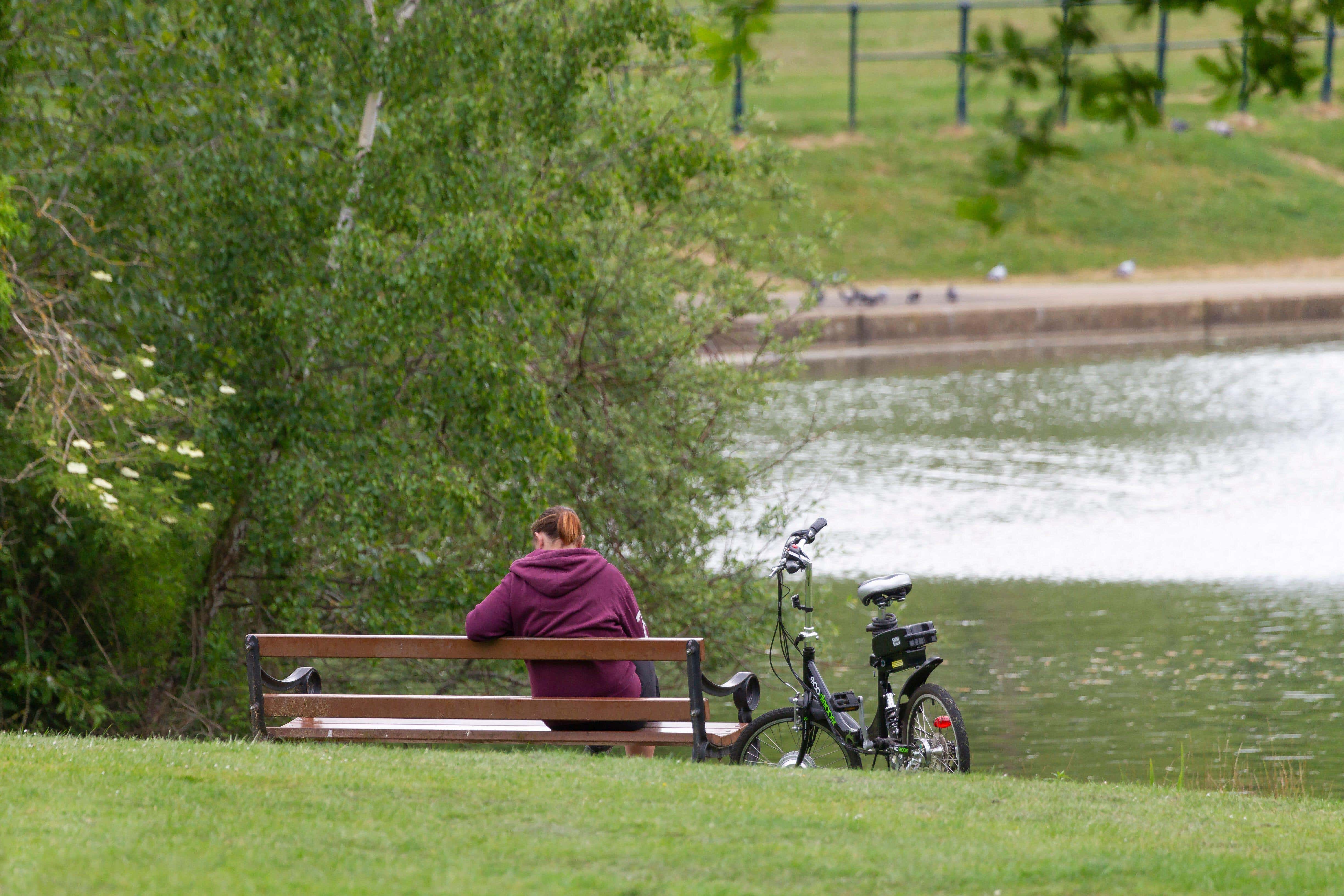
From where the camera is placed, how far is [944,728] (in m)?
6.85

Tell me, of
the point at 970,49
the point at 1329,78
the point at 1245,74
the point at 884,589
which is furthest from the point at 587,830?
the point at 1329,78

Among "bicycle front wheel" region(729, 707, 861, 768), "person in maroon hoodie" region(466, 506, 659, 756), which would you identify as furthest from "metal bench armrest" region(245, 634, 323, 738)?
"bicycle front wheel" region(729, 707, 861, 768)

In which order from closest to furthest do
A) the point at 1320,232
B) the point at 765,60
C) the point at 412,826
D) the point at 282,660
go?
the point at 412,826, the point at 282,660, the point at 765,60, the point at 1320,232

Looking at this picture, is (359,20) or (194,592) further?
(194,592)

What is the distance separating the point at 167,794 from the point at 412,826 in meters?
0.91

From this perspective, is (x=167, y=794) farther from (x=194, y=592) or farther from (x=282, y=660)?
(x=282, y=660)

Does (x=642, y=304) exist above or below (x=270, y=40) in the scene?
below

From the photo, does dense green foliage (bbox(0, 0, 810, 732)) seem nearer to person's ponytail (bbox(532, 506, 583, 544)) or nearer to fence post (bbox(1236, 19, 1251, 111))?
person's ponytail (bbox(532, 506, 583, 544))

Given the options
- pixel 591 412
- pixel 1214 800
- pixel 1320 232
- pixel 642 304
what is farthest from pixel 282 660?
pixel 1320 232

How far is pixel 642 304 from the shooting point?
12352 millimetres

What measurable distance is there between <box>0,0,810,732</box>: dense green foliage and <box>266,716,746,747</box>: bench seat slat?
175cm

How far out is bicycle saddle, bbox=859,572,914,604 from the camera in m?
7.11

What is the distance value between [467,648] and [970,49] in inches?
765

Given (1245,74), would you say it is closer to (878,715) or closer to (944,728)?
(944,728)
